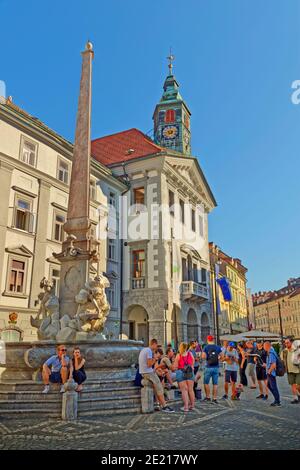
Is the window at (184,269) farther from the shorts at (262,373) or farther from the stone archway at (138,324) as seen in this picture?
the shorts at (262,373)

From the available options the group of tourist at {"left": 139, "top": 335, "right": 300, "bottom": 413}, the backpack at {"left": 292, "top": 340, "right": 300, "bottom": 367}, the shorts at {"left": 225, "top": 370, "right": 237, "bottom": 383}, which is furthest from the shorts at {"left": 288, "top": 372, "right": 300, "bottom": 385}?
the shorts at {"left": 225, "top": 370, "right": 237, "bottom": 383}

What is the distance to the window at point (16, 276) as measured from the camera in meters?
19.6

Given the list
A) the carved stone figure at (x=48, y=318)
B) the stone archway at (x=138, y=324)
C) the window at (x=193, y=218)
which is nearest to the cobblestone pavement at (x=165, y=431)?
the carved stone figure at (x=48, y=318)

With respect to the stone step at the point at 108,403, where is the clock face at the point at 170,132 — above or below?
above

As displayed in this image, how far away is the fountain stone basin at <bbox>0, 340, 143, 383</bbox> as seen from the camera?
9.35m

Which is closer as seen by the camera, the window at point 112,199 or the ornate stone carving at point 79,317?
the ornate stone carving at point 79,317

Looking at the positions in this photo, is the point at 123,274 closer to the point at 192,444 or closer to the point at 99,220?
the point at 99,220

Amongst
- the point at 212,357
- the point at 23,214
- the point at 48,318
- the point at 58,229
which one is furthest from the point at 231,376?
the point at 58,229

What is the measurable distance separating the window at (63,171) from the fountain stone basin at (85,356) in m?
15.6

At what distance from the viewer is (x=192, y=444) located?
18.1 feet

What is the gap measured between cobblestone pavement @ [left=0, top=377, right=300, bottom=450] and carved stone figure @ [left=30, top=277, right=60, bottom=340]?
3613 mm

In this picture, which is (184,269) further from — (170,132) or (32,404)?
(32,404)

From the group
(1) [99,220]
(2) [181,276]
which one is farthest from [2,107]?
(2) [181,276]

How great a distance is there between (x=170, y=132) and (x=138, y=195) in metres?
11.4
